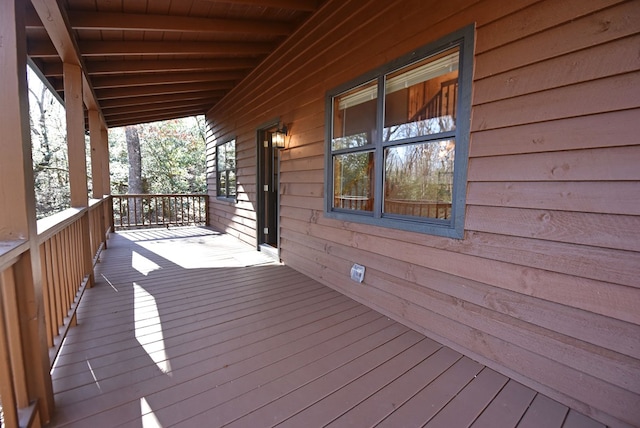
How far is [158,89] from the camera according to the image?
5.13 metres

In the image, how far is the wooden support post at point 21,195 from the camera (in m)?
1.22

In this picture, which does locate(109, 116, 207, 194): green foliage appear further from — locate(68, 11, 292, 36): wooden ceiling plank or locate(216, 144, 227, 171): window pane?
locate(68, 11, 292, 36): wooden ceiling plank

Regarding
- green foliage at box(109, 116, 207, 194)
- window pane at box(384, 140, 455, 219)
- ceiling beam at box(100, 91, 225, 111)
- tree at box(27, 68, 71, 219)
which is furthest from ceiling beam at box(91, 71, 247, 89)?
green foliage at box(109, 116, 207, 194)

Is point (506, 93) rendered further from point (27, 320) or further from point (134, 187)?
point (134, 187)

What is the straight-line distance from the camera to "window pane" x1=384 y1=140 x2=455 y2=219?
6.95ft

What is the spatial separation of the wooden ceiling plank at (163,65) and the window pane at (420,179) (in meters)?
3.36

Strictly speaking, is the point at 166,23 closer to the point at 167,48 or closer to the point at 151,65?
the point at 167,48

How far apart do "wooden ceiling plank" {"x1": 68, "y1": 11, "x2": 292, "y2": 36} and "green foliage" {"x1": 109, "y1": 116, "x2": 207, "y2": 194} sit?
1214 cm

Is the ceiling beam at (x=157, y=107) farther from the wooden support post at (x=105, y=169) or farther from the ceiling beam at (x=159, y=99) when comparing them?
the wooden support post at (x=105, y=169)

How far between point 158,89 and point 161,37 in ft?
6.08

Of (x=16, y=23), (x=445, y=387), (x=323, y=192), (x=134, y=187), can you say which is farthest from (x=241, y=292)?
(x=134, y=187)

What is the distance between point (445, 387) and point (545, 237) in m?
1.01

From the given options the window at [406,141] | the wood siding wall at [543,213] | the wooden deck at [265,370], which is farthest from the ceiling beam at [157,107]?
the wood siding wall at [543,213]

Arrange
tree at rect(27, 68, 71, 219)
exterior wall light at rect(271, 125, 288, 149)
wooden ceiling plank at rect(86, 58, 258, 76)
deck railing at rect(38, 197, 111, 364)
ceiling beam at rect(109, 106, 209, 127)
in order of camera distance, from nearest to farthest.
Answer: deck railing at rect(38, 197, 111, 364) < wooden ceiling plank at rect(86, 58, 258, 76) < exterior wall light at rect(271, 125, 288, 149) < ceiling beam at rect(109, 106, 209, 127) < tree at rect(27, 68, 71, 219)
